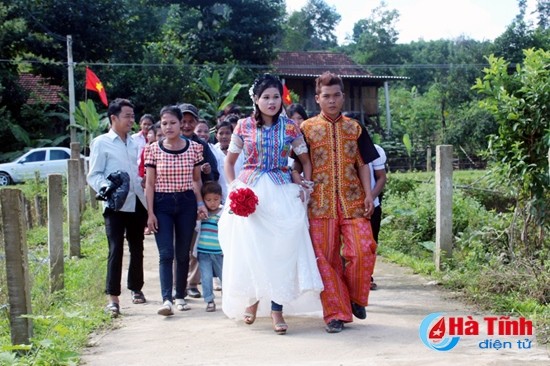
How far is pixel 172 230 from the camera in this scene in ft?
23.1

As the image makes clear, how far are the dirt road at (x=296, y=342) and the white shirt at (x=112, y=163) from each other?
3.54 ft

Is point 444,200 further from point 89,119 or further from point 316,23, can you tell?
point 316,23

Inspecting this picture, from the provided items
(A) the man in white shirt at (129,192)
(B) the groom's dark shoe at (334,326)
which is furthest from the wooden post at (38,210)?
(B) the groom's dark shoe at (334,326)

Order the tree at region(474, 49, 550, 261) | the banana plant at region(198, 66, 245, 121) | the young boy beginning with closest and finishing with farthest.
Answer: the young boy, the tree at region(474, 49, 550, 261), the banana plant at region(198, 66, 245, 121)

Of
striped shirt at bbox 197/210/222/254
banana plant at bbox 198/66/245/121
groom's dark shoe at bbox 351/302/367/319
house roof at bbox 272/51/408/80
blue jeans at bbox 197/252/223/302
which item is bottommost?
groom's dark shoe at bbox 351/302/367/319

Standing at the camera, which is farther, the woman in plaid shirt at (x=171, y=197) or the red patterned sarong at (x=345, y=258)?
the woman in plaid shirt at (x=171, y=197)

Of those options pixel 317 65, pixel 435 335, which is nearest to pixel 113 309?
pixel 435 335

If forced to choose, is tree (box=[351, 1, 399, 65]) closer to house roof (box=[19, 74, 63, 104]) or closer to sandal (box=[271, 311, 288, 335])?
house roof (box=[19, 74, 63, 104])

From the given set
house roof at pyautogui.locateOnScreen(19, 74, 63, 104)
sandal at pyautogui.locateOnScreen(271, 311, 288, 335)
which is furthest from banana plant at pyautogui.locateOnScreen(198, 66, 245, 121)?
sandal at pyautogui.locateOnScreen(271, 311, 288, 335)

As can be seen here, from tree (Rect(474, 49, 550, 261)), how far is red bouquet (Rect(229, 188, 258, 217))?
10.7ft

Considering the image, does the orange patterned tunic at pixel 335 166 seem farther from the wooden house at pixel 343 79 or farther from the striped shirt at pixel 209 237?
the wooden house at pixel 343 79

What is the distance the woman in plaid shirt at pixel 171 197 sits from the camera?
6.97 m

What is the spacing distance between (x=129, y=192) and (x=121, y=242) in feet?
1.50

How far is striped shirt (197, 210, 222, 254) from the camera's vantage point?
734 cm
